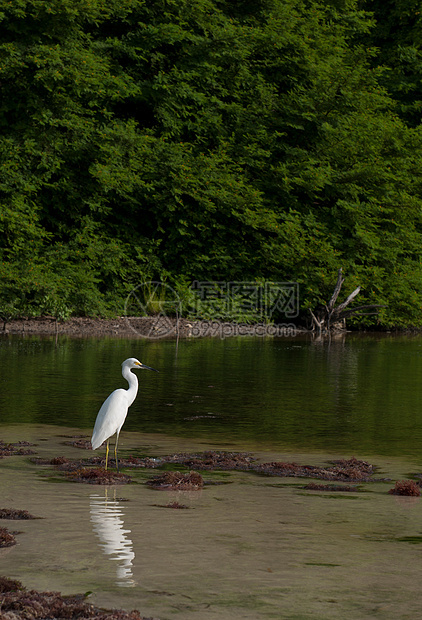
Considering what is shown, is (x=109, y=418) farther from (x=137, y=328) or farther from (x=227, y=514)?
(x=137, y=328)

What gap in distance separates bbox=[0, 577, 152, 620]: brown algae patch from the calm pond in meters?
0.22

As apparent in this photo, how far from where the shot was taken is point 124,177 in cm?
3722

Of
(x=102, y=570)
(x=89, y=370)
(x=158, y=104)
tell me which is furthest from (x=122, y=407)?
(x=158, y=104)

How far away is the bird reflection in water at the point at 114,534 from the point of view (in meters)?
6.69

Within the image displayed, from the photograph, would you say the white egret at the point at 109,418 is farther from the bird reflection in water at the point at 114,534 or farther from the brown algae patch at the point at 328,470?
the bird reflection in water at the point at 114,534

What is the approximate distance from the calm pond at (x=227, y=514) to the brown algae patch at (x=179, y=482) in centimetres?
13

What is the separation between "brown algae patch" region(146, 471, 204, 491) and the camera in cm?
968

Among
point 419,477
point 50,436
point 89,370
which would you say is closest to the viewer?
point 419,477

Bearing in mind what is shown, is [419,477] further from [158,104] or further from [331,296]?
[158,104]

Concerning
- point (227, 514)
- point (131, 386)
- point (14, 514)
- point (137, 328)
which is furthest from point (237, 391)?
point (137, 328)

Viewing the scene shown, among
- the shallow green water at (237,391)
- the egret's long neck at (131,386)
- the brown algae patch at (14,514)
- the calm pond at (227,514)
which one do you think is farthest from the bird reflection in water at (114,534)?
the shallow green water at (237,391)

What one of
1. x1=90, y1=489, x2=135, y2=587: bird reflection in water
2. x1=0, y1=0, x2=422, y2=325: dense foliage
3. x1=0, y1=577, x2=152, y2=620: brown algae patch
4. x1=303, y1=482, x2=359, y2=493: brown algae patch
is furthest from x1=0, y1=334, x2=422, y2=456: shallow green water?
x1=0, y1=0, x2=422, y2=325: dense foliage

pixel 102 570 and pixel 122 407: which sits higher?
pixel 122 407

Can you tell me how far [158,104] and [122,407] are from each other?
29.9 meters
